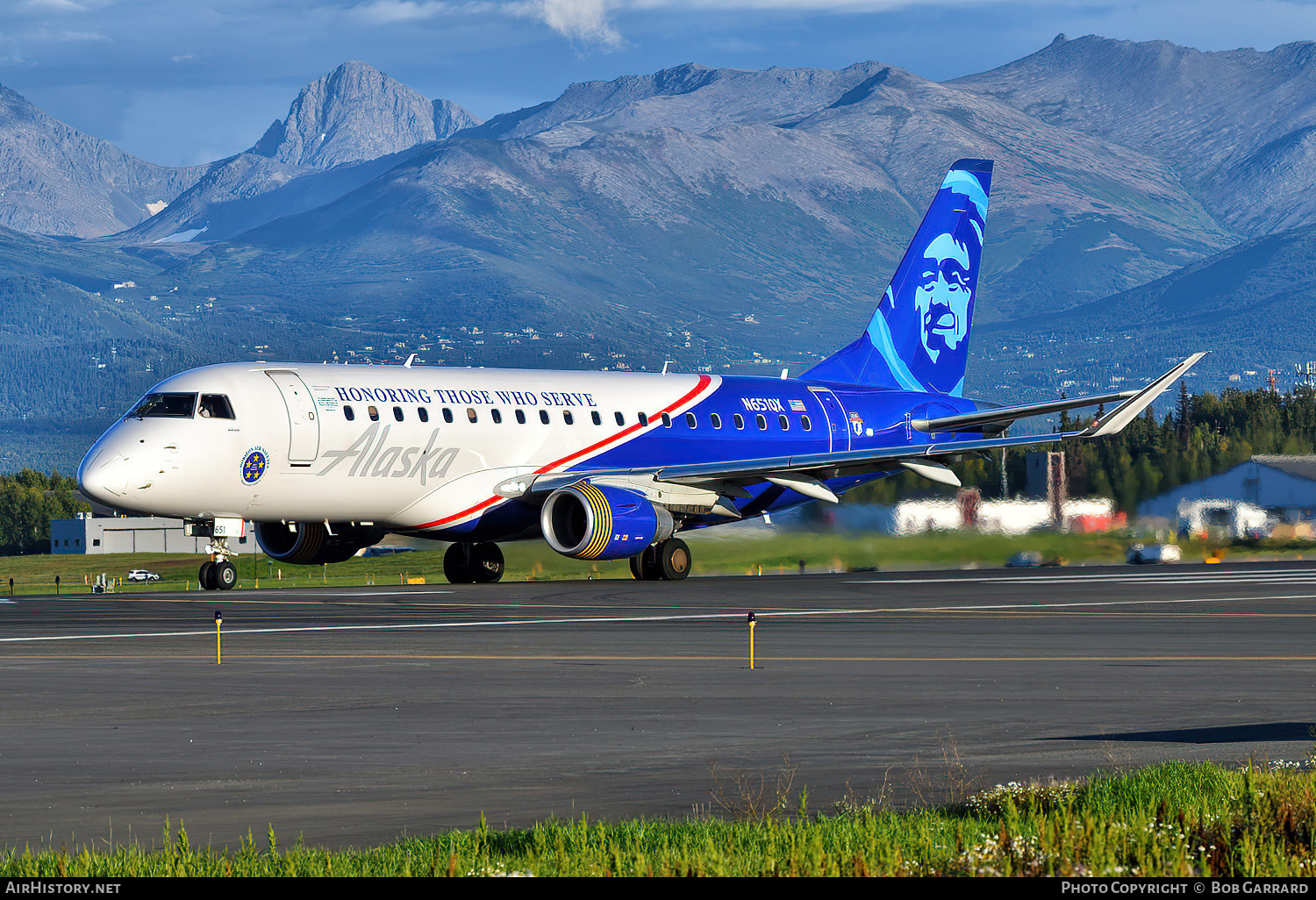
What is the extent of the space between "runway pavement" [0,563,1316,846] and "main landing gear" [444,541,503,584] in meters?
10.3

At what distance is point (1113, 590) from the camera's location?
37688 millimetres

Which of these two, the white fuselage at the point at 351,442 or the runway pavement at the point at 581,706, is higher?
the white fuselage at the point at 351,442

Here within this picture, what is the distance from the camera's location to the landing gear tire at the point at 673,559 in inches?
1662

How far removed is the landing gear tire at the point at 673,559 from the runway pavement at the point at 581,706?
917 centimetres

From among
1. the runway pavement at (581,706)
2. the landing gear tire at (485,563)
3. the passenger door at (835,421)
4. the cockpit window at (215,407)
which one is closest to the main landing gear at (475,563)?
the landing gear tire at (485,563)

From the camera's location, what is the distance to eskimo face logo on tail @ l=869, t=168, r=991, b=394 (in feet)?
168

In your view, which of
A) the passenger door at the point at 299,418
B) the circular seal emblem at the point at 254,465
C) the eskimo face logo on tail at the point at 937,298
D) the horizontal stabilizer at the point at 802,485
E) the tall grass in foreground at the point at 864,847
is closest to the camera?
the tall grass in foreground at the point at 864,847

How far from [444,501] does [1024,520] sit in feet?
56.1

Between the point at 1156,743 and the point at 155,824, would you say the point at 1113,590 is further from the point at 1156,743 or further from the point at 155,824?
the point at 155,824

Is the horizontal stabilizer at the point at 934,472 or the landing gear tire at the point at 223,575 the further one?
the horizontal stabilizer at the point at 934,472

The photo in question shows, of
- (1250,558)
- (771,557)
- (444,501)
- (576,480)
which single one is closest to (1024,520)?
(771,557)

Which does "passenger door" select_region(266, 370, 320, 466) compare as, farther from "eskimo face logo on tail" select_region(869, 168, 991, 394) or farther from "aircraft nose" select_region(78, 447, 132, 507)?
"eskimo face logo on tail" select_region(869, 168, 991, 394)

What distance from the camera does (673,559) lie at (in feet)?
139

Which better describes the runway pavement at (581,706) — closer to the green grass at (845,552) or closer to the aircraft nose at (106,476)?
the aircraft nose at (106,476)
